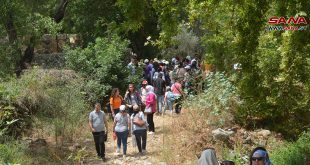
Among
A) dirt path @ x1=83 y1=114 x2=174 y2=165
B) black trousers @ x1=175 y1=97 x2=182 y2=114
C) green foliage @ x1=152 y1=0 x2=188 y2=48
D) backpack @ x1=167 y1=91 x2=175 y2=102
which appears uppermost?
green foliage @ x1=152 y1=0 x2=188 y2=48

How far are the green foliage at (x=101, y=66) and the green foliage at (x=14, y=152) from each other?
5445 millimetres

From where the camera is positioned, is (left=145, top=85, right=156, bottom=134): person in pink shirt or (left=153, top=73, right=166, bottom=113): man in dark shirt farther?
(left=153, top=73, right=166, bottom=113): man in dark shirt

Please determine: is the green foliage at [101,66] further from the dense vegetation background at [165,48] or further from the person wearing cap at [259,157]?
the person wearing cap at [259,157]

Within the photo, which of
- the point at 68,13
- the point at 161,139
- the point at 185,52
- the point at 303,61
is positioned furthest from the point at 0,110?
the point at 185,52

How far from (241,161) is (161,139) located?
374 cm

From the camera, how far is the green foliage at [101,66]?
59.7 feet

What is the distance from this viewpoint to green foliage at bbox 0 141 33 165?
11.0 meters

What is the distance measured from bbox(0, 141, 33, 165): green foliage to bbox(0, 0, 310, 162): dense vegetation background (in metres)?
0.38

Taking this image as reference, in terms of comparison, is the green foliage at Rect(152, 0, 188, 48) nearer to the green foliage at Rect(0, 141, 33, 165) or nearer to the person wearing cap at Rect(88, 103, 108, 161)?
the person wearing cap at Rect(88, 103, 108, 161)

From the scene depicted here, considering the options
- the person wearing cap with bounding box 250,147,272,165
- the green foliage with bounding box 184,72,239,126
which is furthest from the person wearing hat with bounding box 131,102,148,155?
the person wearing cap with bounding box 250,147,272,165

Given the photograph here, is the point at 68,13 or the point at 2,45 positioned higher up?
the point at 68,13

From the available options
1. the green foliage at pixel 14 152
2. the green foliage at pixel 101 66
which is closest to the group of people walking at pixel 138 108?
the green foliage at pixel 101 66

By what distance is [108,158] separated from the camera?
13.3 meters

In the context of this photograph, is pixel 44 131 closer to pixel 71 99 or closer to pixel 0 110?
pixel 71 99
